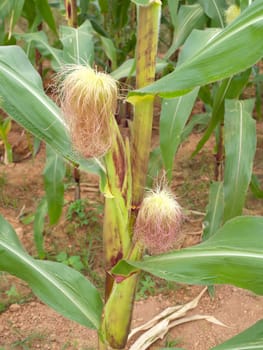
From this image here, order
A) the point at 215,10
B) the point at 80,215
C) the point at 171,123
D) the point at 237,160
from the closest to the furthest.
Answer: the point at 171,123 < the point at 237,160 < the point at 215,10 < the point at 80,215

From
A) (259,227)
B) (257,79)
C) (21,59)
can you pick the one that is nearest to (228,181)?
(259,227)

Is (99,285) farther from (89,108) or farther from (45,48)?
(89,108)

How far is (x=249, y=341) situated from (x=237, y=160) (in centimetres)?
61

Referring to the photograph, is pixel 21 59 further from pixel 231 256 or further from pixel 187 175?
pixel 187 175

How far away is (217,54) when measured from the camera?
654mm

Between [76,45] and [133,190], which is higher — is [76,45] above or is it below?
above

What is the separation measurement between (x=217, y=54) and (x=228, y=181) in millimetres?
771

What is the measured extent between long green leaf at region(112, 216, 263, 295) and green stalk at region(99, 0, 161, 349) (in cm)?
6

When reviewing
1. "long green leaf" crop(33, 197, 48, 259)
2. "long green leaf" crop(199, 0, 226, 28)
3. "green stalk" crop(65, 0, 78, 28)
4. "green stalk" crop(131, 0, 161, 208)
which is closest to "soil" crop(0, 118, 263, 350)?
"long green leaf" crop(33, 197, 48, 259)

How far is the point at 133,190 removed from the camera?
0.84m

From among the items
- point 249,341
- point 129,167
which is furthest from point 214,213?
point 129,167

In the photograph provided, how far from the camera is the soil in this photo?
1.61m

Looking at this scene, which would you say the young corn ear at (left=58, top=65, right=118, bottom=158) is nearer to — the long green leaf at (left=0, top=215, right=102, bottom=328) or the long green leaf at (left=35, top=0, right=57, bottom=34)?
the long green leaf at (left=0, top=215, right=102, bottom=328)

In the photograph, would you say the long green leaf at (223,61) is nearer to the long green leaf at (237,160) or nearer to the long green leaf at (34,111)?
the long green leaf at (34,111)
